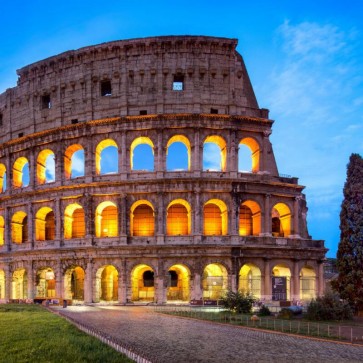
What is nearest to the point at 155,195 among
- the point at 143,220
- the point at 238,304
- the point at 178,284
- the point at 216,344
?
the point at 143,220

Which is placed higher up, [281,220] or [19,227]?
[281,220]

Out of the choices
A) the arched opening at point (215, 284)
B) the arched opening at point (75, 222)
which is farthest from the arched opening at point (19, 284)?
the arched opening at point (215, 284)

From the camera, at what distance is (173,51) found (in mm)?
37781

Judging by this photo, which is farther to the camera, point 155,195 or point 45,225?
point 45,225

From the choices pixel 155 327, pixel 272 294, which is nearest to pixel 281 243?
pixel 272 294

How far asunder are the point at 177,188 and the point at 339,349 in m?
22.0

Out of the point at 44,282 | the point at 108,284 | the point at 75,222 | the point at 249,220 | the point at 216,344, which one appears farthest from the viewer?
the point at 75,222

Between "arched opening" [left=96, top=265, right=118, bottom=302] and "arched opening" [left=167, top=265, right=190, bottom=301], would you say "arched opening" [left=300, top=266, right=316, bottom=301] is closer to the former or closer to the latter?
"arched opening" [left=167, top=265, right=190, bottom=301]

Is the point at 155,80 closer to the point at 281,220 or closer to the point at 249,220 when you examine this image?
the point at 249,220

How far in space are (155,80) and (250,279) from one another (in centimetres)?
1790

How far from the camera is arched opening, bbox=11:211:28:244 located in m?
40.8

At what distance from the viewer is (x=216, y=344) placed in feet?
51.2

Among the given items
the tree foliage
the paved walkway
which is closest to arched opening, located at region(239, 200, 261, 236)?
the tree foliage

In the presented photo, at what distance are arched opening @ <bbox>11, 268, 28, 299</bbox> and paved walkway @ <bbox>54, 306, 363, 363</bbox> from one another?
2092 centimetres
